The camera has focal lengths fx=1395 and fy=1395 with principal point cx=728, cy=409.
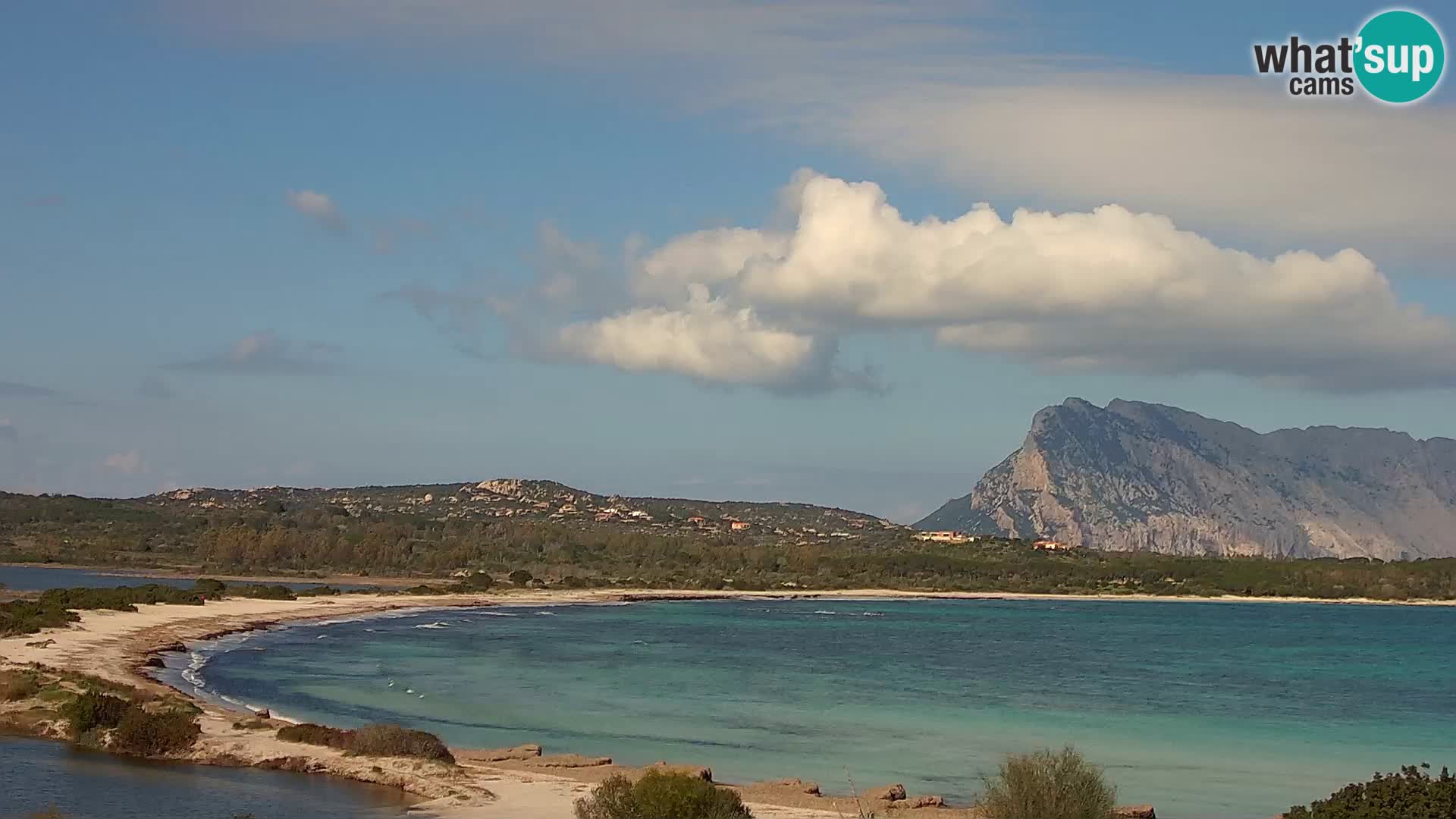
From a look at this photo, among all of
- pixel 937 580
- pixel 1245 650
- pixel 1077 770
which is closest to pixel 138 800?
pixel 1077 770

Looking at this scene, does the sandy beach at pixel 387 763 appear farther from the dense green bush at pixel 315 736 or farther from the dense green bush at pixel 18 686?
the dense green bush at pixel 18 686

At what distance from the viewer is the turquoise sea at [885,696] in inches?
1391

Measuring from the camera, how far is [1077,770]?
70.0 ft

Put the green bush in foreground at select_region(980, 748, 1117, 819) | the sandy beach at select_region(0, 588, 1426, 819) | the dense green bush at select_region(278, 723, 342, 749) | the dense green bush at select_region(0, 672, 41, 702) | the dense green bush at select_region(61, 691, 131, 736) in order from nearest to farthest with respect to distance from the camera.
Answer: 1. the green bush in foreground at select_region(980, 748, 1117, 819)
2. the sandy beach at select_region(0, 588, 1426, 819)
3. the dense green bush at select_region(61, 691, 131, 736)
4. the dense green bush at select_region(278, 723, 342, 749)
5. the dense green bush at select_region(0, 672, 41, 702)

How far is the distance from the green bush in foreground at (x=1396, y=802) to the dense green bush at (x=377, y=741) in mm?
17662

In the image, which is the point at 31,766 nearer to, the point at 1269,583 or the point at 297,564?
the point at 297,564

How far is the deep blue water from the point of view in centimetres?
9761

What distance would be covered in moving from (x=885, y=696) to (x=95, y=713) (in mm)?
29149

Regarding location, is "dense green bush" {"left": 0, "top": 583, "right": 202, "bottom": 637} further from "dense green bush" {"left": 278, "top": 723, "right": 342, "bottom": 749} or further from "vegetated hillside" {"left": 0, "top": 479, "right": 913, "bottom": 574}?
"vegetated hillside" {"left": 0, "top": 479, "right": 913, "bottom": 574}

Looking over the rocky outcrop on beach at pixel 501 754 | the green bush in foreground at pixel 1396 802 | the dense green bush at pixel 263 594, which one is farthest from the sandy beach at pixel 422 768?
the dense green bush at pixel 263 594

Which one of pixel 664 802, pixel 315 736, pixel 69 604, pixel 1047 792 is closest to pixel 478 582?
pixel 69 604

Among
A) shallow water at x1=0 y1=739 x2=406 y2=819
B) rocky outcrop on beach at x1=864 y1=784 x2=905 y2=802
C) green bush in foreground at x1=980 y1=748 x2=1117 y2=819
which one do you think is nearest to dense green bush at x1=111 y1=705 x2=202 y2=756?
shallow water at x1=0 y1=739 x2=406 y2=819

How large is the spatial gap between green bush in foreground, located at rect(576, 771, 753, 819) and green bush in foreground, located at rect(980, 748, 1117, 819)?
403cm

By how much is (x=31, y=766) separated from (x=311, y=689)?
766 inches
